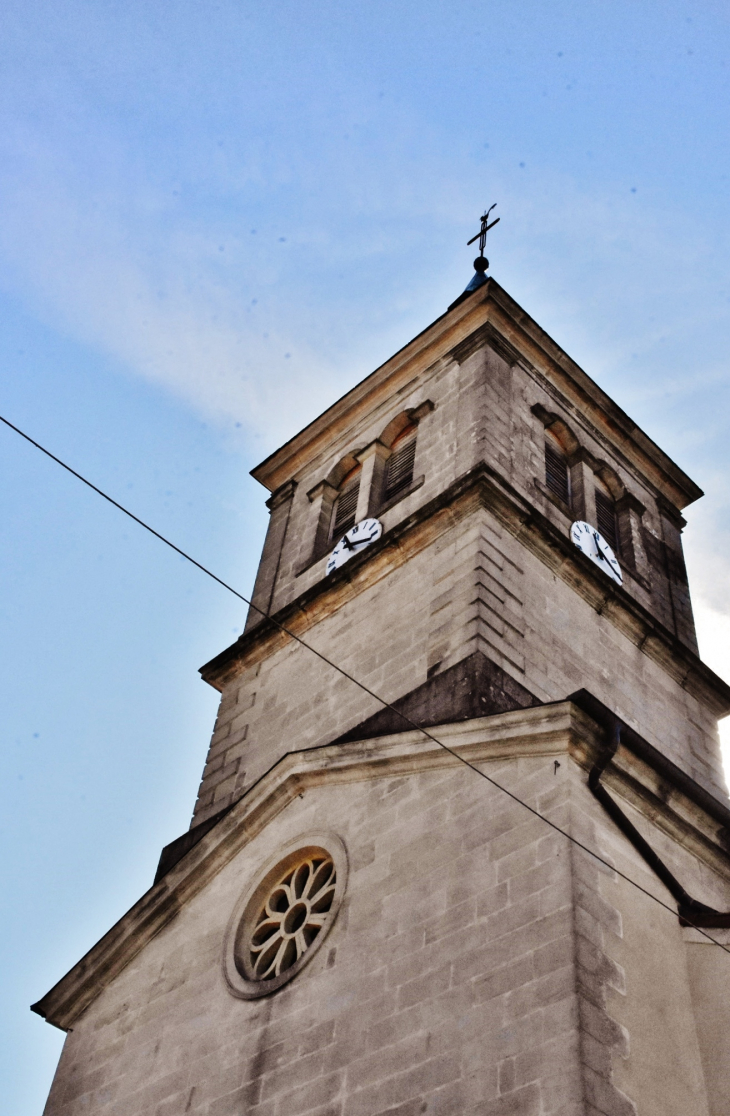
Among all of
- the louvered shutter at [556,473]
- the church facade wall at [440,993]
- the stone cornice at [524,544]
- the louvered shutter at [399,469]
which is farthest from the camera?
the louvered shutter at [556,473]

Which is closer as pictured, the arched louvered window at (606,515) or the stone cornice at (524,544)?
the stone cornice at (524,544)

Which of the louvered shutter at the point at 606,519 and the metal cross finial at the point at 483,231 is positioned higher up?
the metal cross finial at the point at 483,231

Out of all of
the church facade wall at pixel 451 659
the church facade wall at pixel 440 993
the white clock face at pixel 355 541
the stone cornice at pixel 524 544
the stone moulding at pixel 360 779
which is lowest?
the church facade wall at pixel 440 993

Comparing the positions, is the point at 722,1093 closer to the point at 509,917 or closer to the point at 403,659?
the point at 509,917

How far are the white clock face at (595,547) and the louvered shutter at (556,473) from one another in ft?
2.47

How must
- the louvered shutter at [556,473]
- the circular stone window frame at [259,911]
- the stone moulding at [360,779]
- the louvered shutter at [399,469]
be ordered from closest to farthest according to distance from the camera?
the stone moulding at [360,779]
the circular stone window frame at [259,911]
the louvered shutter at [399,469]
the louvered shutter at [556,473]

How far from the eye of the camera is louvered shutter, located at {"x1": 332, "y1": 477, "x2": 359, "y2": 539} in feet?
69.1

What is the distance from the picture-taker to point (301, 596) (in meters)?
18.9

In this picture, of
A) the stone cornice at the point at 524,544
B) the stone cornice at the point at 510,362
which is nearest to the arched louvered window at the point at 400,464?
the stone cornice at the point at 510,362

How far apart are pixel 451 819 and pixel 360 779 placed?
5.27 ft

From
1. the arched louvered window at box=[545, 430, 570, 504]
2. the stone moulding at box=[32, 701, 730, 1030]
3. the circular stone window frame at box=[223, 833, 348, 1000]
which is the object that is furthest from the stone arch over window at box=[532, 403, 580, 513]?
the circular stone window frame at box=[223, 833, 348, 1000]

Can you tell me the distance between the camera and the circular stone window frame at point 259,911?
12.8 meters

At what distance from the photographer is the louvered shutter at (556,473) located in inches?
819

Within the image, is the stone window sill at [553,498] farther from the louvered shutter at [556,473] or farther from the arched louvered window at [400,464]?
the arched louvered window at [400,464]
